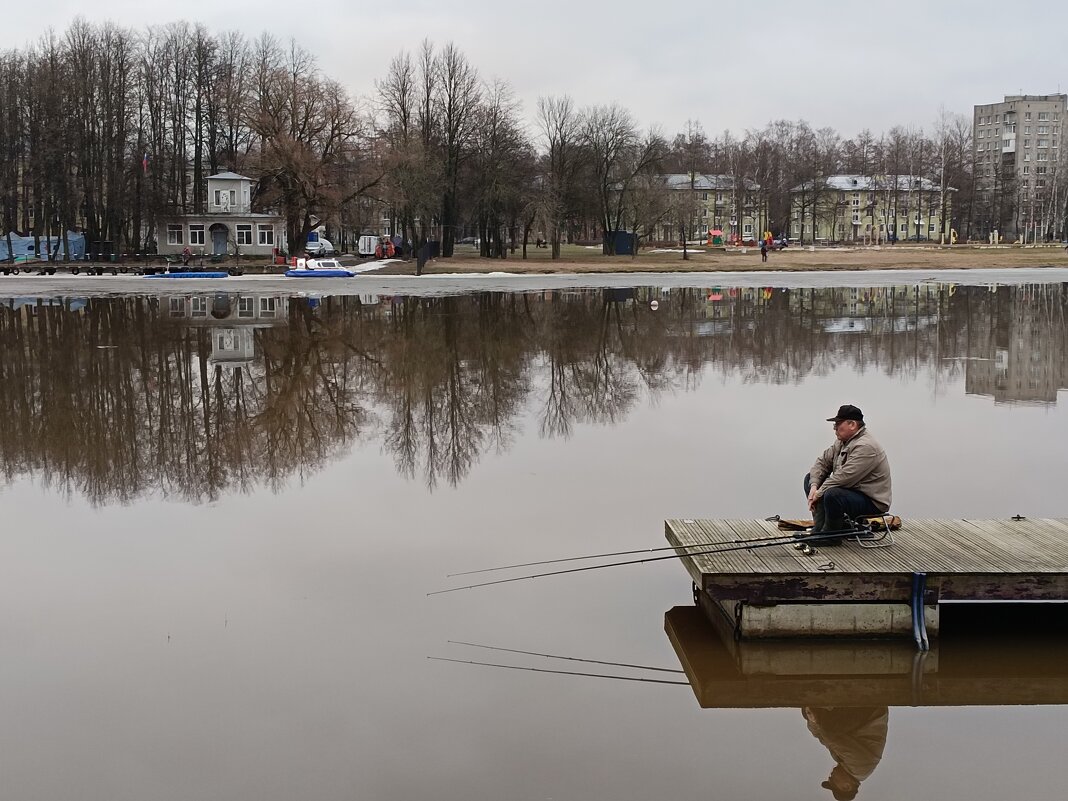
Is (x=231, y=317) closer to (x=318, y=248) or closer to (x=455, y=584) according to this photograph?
(x=455, y=584)

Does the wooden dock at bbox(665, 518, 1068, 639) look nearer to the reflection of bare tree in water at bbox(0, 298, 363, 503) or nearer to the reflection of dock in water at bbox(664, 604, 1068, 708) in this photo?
the reflection of dock in water at bbox(664, 604, 1068, 708)

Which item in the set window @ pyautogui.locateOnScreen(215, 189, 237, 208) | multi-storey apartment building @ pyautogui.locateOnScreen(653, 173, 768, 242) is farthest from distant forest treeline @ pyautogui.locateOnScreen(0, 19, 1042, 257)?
multi-storey apartment building @ pyautogui.locateOnScreen(653, 173, 768, 242)

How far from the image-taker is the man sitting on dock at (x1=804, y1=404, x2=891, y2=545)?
9898 mm

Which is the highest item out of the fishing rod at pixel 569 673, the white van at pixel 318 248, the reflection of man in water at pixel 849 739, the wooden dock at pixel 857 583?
the white van at pixel 318 248

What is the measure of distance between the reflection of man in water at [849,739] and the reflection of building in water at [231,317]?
2007 cm

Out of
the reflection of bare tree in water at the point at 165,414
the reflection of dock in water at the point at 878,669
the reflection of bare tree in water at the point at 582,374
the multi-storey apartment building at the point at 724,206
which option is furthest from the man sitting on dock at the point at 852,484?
the multi-storey apartment building at the point at 724,206

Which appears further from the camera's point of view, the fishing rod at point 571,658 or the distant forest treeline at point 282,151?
the distant forest treeline at point 282,151

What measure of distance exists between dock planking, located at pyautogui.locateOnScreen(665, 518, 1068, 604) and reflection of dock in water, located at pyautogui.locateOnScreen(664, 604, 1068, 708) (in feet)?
1.39

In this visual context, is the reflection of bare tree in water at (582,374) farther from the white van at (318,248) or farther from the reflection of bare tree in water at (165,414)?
the white van at (318,248)

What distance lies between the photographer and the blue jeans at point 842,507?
9898mm

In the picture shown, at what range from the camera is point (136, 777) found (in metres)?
7.34

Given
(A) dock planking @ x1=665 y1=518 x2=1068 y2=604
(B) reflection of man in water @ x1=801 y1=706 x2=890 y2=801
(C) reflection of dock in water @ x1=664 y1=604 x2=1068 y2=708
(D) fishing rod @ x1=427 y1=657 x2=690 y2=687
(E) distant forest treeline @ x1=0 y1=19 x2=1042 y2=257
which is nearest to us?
(B) reflection of man in water @ x1=801 y1=706 x2=890 y2=801

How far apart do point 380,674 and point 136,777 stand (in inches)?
80.2

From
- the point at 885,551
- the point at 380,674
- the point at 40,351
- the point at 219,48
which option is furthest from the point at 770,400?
the point at 219,48
